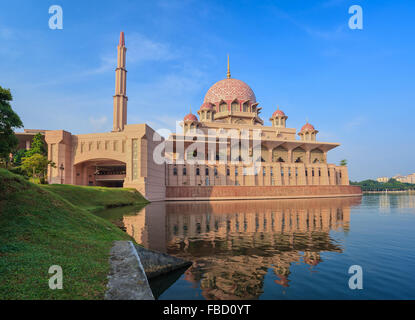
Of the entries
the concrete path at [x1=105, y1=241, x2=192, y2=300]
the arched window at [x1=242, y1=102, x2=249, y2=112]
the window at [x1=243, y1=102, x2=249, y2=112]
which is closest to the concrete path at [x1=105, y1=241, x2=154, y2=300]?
the concrete path at [x1=105, y1=241, x2=192, y2=300]

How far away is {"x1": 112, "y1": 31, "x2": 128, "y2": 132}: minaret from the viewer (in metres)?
57.4

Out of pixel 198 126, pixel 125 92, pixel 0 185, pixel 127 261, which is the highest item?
pixel 125 92

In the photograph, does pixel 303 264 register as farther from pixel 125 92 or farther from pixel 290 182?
pixel 125 92

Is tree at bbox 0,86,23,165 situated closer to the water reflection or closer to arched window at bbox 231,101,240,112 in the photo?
the water reflection

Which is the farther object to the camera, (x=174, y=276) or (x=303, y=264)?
(x=303, y=264)

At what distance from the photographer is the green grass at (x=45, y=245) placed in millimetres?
4984

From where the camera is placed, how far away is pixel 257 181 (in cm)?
5550

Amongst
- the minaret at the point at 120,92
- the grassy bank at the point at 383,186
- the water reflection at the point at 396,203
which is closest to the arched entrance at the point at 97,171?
the minaret at the point at 120,92

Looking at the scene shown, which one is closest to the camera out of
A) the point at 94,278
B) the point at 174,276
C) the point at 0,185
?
the point at 94,278

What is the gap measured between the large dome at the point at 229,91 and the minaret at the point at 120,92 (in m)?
25.7

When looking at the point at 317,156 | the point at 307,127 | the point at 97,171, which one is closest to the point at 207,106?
the point at 307,127
